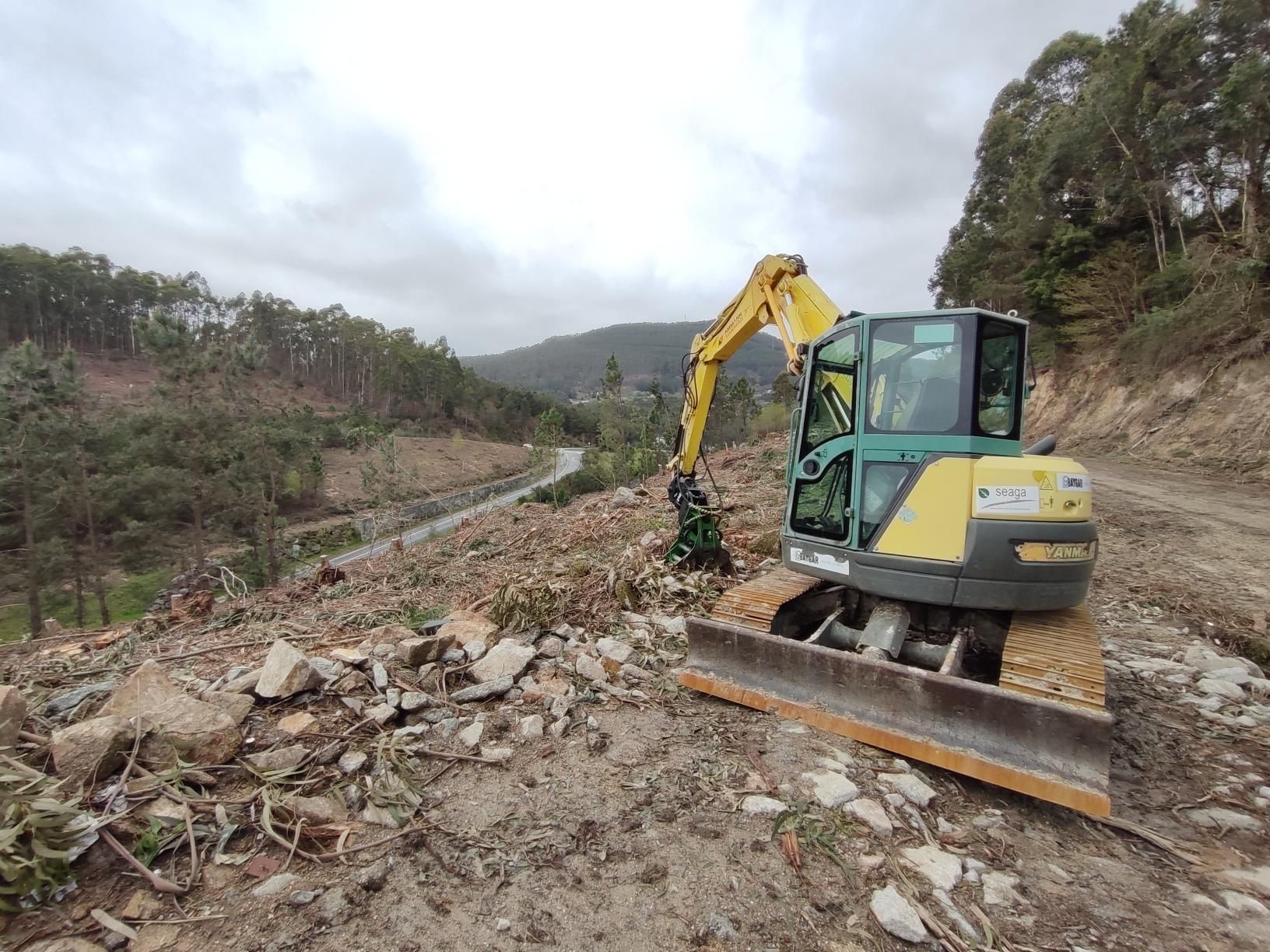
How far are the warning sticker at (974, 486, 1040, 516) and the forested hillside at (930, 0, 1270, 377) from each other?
15244 millimetres

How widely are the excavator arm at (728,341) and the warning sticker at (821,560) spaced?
1.58m

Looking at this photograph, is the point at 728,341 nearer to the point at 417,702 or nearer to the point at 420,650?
the point at 420,650

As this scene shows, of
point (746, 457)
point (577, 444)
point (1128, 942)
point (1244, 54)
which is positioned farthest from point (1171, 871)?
point (577, 444)

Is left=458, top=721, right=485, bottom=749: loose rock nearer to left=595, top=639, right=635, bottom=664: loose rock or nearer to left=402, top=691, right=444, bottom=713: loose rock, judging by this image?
left=402, top=691, right=444, bottom=713: loose rock

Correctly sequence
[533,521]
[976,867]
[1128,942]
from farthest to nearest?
[533,521]
[976,867]
[1128,942]

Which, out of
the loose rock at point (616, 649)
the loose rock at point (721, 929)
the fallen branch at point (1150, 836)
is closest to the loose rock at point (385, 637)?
the loose rock at point (616, 649)

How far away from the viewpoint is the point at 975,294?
1086 inches

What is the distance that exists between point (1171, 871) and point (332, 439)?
5857 cm

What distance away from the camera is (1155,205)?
1919 cm

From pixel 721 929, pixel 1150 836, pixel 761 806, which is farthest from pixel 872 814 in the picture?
pixel 1150 836

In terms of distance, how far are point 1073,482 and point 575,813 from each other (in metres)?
3.27

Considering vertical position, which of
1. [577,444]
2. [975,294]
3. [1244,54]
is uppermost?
[1244,54]

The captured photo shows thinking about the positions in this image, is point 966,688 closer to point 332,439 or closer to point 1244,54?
point 1244,54

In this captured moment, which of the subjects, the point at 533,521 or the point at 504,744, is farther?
the point at 533,521
